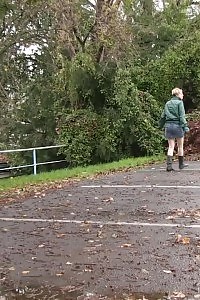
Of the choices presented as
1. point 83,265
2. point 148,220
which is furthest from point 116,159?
point 83,265

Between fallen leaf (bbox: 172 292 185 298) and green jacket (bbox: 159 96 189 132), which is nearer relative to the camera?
fallen leaf (bbox: 172 292 185 298)

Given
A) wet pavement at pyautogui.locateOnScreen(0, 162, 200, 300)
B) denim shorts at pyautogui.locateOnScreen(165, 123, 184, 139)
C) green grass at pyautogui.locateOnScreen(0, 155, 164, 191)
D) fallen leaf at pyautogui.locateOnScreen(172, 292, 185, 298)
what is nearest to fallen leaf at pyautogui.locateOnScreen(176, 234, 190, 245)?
wet pavement at pyautogui.locateOnScreen(0, 162, 200, 300)

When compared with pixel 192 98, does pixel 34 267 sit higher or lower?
lower

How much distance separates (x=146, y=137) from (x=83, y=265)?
47.9ft

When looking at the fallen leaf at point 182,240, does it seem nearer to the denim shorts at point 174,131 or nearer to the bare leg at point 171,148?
the bare leg at point 171,148

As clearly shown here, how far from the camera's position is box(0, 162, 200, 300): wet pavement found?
5.30 metres

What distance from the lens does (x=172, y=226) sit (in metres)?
7.80

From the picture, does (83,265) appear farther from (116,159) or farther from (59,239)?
(116,159)

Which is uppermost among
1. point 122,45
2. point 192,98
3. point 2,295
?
point 122,45

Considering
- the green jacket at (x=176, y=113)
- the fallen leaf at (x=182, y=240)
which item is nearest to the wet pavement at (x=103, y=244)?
the fallen leaf at (x=182, y=240)

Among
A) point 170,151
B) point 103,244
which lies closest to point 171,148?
point 170,151

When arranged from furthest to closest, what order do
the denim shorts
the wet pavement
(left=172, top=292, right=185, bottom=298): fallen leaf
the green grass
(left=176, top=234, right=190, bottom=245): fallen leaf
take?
the denim shorts → the green grass → (left=176, top=234, right=190, bottom=245): fallen leaf → the wet pavement → (left=172, top=292, right=185, bottom=298): fallen leaf

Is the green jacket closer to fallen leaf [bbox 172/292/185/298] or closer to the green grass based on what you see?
the green grass

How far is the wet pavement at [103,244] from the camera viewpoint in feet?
17.4
